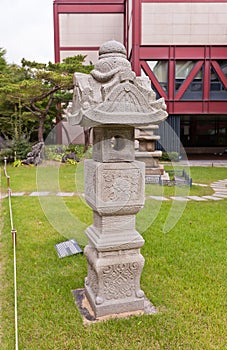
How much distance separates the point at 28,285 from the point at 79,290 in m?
0.63

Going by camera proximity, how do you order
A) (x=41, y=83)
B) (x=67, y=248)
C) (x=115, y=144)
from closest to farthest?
(x=115, y=144) < (x=67, y=248) < (x=41, y=83)

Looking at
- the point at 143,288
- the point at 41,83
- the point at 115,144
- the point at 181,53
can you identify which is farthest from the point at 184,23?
the point at 143,288

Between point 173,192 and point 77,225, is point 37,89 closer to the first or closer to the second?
point 173,192

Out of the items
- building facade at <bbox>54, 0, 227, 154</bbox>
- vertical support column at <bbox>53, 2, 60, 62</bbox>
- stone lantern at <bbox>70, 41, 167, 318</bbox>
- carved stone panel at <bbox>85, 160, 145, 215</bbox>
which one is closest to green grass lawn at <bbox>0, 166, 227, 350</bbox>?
stone lantern at <bbox>70, 41, 167, 318</bbox>

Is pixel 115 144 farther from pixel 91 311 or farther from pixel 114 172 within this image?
pixel 91 311

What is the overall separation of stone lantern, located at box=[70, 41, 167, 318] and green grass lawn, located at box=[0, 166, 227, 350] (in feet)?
1.03

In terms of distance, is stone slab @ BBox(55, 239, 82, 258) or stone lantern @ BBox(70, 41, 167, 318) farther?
stone slab @ BBox(55, 239, 82, 258)

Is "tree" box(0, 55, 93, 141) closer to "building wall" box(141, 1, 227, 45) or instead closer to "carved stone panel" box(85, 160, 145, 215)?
"building wall" box(141, 1, 227, 45)

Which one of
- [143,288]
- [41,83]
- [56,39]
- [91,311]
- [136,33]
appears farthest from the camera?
[56,39]

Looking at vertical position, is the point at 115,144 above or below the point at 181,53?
below

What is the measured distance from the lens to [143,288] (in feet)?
11.9

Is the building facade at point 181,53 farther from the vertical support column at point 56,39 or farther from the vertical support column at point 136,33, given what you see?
the vertical support column at point 56,39

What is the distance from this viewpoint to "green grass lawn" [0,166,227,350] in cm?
277

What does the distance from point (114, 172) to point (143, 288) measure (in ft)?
5.15
